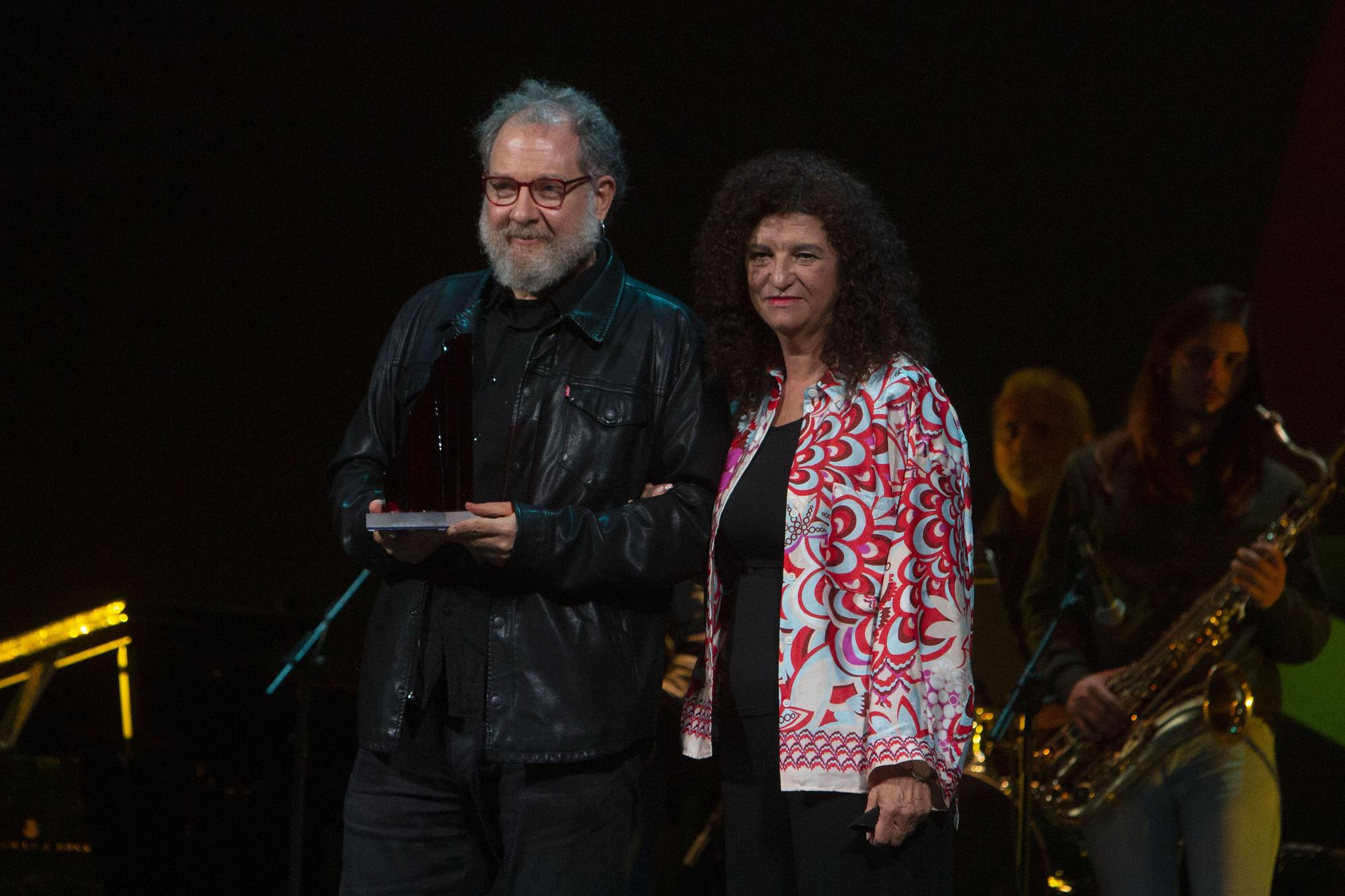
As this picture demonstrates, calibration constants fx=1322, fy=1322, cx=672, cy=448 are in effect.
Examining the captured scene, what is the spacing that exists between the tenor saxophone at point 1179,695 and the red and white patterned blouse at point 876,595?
1.61 meters

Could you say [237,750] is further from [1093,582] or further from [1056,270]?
[1056,270]

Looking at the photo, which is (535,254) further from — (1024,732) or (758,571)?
(1024,732)

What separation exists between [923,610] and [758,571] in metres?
0.26

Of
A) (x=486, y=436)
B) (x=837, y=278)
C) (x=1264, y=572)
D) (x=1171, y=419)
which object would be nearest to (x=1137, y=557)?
(x=1264, y=572)

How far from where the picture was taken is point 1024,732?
10.1ft

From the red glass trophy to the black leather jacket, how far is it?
11 centimetres

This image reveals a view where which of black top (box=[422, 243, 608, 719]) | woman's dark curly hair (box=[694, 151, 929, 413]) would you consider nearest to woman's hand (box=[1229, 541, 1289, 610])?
woman's dark curly hair (box=[694, 151, 929, 413])

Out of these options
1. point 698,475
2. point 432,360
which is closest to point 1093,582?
point 698,475

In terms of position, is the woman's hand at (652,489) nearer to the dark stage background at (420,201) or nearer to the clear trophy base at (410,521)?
the clear trophy base at (410,521)

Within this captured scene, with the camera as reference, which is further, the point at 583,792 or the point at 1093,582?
the point at 1093,582

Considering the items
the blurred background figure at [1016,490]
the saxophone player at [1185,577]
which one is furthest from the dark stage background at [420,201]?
the saxophone player at [1185,577]

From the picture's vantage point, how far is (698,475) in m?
2.10

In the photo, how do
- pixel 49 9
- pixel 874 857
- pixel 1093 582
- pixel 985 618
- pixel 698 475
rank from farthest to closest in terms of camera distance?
pixel 49 9
pixel 985 618
pixel 1093 582
pixel 698 475
pixel 874 857

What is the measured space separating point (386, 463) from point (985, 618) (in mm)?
2227
